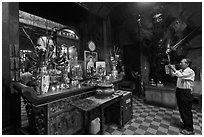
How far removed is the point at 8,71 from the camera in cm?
241

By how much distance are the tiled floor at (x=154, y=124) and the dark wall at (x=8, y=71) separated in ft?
6.98

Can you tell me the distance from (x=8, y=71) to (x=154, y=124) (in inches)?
148

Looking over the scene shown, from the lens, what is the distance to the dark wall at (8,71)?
2.37 m

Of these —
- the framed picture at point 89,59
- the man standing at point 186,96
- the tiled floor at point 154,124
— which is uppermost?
the framed picture at point 89,59

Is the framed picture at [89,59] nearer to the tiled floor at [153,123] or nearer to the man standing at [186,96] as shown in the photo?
the tiled floor at [153,123]

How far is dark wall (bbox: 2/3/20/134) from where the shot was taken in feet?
7.79

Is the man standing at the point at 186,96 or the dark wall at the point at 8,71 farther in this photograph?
the man standing at the point at 186,96

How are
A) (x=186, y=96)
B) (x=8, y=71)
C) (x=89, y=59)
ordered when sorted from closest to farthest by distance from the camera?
1. (x=8, y=71)
2. (x=186, y=96)
3. (x=89, y=59)

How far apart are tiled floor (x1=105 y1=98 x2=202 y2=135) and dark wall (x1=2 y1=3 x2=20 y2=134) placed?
2126mm

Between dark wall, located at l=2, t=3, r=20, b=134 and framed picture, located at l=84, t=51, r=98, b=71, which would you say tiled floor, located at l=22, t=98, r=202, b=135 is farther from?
framed picture, located at l=84, t=51, r=98, b=71

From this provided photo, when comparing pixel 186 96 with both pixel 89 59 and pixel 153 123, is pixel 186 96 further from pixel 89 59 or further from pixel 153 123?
pixel 89 59

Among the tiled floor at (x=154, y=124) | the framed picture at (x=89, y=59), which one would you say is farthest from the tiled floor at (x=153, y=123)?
the framed picture at (x=89, y=59)

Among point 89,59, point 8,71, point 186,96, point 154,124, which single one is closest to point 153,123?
point 154,124

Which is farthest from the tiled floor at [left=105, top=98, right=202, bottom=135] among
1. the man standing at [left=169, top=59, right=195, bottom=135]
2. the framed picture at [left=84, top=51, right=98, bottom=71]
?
the framed picture at [left=84, top=51, right=98, bottom=71]
